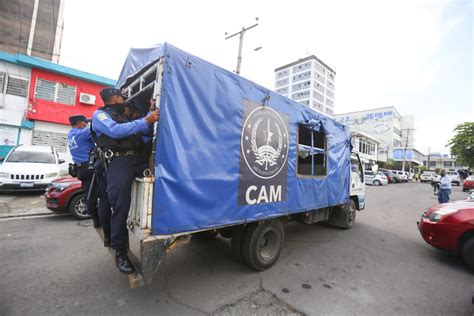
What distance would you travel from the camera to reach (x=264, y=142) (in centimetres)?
309

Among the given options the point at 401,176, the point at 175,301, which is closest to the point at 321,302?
the point at 175,301

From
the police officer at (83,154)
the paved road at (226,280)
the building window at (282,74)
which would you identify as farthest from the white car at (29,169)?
the building window at (282,74)

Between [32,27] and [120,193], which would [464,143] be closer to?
[120,193]

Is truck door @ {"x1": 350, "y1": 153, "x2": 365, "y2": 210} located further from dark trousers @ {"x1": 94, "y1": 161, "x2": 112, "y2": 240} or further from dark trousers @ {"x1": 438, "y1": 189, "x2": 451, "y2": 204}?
dark trousers @ {"x1": 94, "y1": 161, "x2": 112, "y2": 240}

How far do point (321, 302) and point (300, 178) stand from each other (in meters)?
1.79

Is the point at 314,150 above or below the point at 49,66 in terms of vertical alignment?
below

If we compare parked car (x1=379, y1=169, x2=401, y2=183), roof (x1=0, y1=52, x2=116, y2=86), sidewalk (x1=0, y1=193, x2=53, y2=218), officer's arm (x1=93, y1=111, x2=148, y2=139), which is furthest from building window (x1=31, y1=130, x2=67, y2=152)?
parked car (x1=379, y1=169, x2=401, y2=183)

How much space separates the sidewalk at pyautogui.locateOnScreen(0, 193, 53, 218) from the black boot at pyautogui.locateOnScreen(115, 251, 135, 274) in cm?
509

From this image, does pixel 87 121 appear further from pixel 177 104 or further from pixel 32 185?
pixel 32 185

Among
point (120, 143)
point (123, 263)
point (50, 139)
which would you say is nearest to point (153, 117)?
point (120, 143)

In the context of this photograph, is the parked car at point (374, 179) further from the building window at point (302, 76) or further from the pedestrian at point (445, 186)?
the building window at point (302, 76)

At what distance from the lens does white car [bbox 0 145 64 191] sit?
6574 mm

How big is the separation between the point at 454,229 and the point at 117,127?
218 inches

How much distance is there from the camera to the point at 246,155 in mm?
2848
